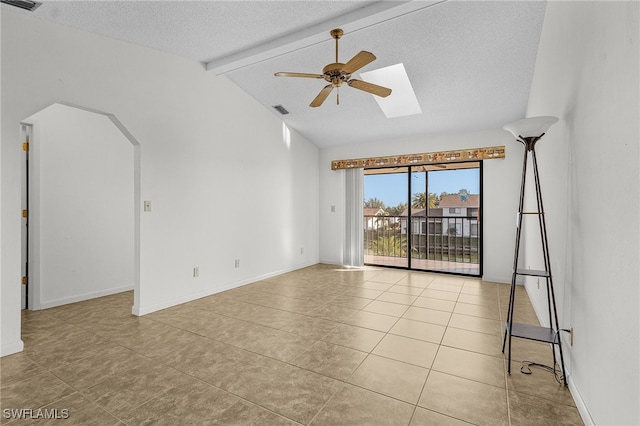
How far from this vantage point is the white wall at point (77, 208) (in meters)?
3.67

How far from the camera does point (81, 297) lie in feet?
13.3

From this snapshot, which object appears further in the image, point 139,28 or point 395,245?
point 395,245

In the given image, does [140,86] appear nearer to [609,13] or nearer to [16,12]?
[16,12]

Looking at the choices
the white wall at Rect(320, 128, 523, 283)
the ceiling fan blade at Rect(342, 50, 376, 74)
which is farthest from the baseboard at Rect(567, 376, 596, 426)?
the white wall at Rect(320, 128, 523, 283)

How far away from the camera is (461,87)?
414cm

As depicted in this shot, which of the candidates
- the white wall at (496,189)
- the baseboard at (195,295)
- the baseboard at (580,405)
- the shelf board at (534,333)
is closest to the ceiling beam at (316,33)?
the shelf board at (534,333)

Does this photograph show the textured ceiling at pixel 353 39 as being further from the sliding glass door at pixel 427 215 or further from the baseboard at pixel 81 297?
the baseboard at pixel 81 297

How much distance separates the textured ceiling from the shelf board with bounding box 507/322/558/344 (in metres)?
2.86

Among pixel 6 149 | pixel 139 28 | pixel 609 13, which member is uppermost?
pixel 139 28

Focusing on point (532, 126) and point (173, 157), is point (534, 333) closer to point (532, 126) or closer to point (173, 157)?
point (532, 126)

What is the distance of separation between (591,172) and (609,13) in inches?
29.8

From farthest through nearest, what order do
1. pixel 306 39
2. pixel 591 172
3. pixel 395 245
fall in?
pixel 395 245
pixel 306 39
pixel 591 172

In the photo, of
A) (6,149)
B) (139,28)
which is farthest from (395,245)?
(6,149)

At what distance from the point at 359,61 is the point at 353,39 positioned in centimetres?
95
